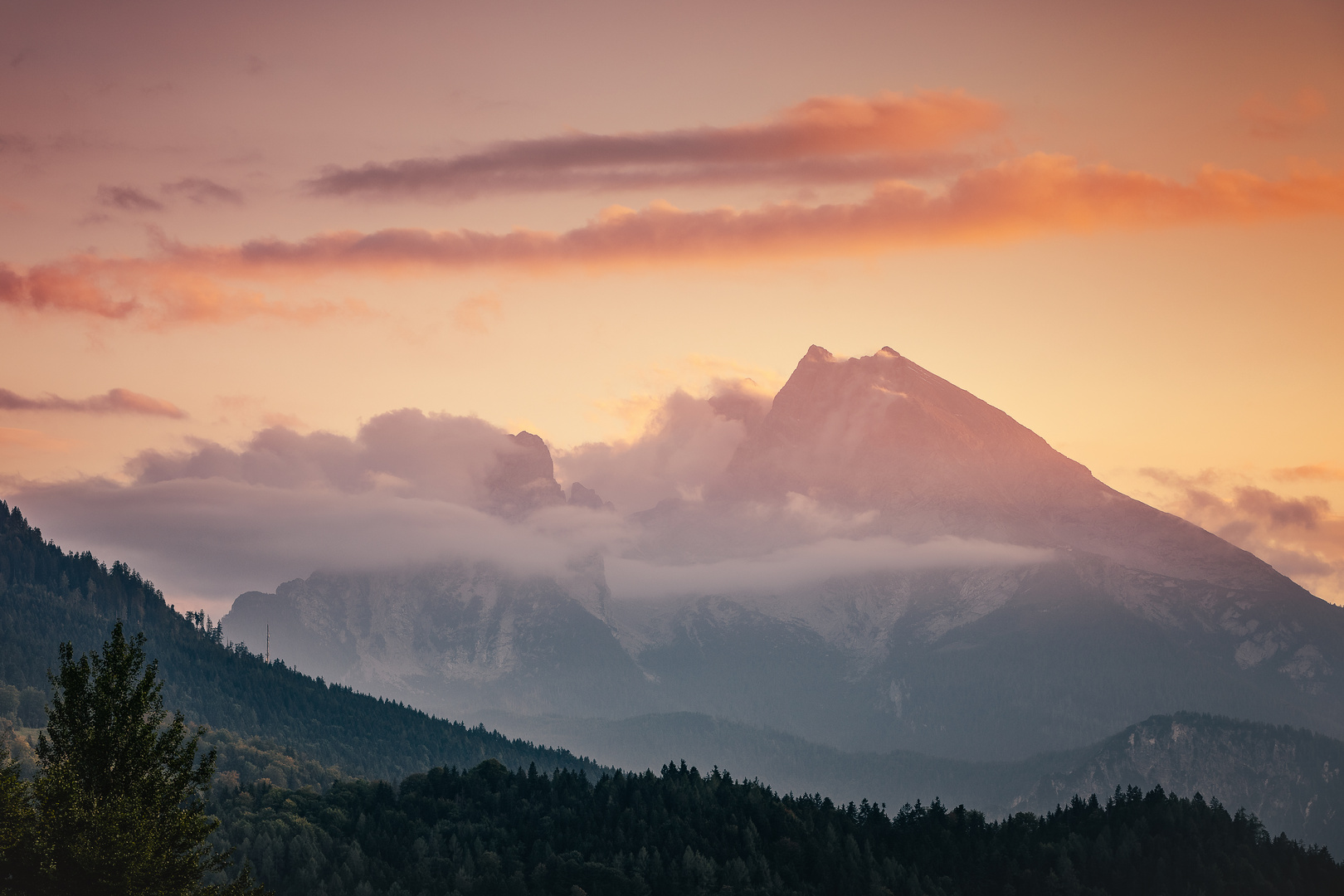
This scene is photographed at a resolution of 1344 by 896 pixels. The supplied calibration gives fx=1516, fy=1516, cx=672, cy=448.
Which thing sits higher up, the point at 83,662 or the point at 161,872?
the point at 83,662

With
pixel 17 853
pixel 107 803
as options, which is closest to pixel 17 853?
pixel 17 853

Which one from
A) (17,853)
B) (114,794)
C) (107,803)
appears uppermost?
(114,794)

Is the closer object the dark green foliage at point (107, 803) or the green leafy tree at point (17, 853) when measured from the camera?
the dark green foliage at point (107, 803)

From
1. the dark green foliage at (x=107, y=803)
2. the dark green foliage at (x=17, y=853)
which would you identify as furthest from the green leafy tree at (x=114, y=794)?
the dark green foliage at (x=17, y=853)

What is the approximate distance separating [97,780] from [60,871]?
589 centimetres

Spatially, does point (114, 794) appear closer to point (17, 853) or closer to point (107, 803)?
point (107, 803)

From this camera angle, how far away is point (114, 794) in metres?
96.9

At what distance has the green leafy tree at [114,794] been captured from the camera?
93.9m

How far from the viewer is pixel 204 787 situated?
9731cm

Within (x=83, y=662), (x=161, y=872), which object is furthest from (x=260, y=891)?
(x=83, y=662)

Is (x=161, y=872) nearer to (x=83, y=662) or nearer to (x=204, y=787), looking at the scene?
(x=204, y=787)

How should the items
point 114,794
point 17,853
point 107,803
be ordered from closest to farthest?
1. point 107,803
2. point 17,853
3. point 114,794

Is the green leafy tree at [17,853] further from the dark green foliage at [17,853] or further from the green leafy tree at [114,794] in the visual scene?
the green leafy tree at [114,794]

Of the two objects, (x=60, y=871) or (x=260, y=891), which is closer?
(x=60, y=871)
